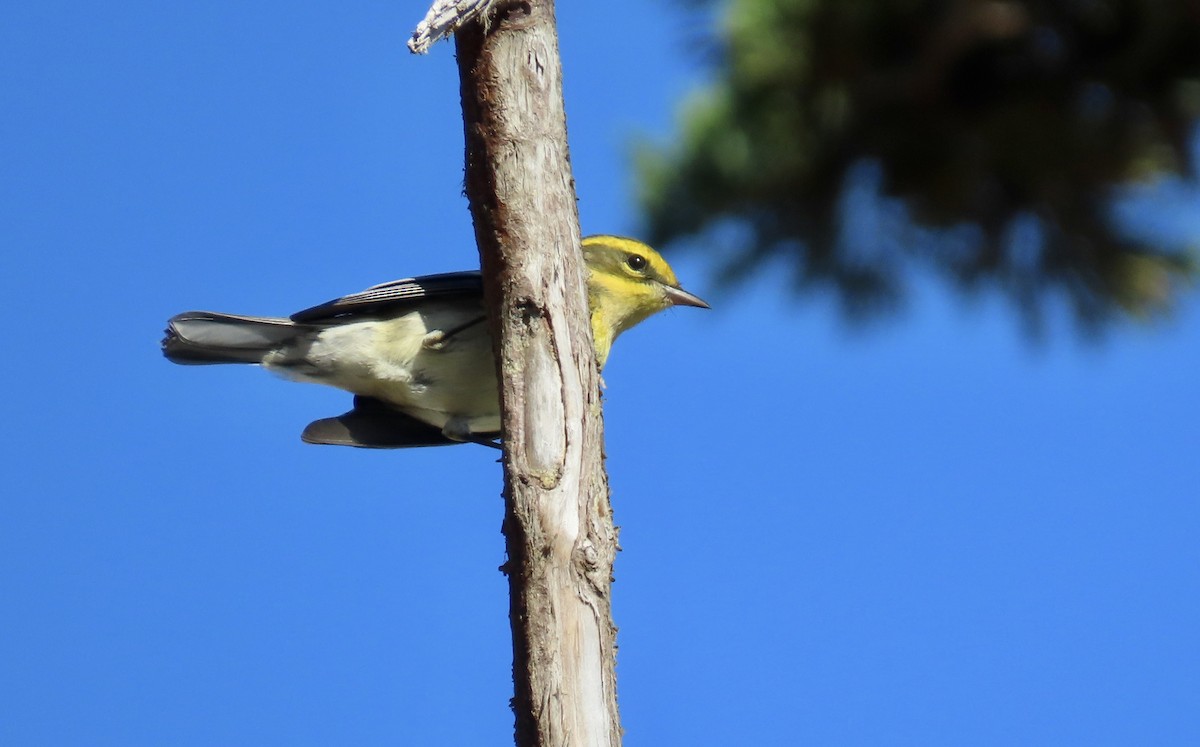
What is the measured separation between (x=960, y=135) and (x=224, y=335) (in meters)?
3.60

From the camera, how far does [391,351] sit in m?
4.92

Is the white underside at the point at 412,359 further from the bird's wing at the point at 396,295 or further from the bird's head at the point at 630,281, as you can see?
the bird's head at the point at 630,281

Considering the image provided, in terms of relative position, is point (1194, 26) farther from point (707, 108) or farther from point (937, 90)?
point (707, 108)

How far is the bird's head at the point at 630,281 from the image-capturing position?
5355mm

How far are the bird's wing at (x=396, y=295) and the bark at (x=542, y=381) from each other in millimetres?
1402

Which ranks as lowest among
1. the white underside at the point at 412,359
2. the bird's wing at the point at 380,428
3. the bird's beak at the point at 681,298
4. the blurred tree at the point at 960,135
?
the bird's wing at the point at 380,428

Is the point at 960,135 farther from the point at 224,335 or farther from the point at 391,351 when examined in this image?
the point at 224,335

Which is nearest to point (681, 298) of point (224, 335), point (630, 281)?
point (630, 281)

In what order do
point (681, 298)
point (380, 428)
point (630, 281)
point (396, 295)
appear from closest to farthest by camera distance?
point (396, 295), point (380, 428), point (630, 281), point (681, 298)

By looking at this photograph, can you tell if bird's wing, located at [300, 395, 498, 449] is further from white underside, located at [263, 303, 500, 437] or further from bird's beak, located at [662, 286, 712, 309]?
bird's beak, located at [662, 286, 712, 309]

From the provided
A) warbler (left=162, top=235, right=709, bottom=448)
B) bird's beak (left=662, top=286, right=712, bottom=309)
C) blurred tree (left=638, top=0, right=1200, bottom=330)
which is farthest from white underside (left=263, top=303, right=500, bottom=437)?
blurred tree (left=638, top=0, right=1200, bottom=330)

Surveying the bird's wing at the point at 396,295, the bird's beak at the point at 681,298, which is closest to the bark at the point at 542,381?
the bird's wing at the point at 396,295

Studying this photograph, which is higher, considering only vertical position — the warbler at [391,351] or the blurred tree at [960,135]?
the blurred tree at [960,135]

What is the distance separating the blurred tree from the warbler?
1.44 metres
